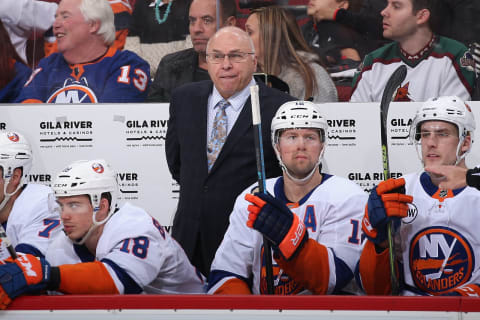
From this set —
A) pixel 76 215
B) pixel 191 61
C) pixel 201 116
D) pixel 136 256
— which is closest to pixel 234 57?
pixel 201 116

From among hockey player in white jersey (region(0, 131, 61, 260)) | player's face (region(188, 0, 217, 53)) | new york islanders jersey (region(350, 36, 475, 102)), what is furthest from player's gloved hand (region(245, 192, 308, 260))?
player's face (region(188, 0, 217, 53))

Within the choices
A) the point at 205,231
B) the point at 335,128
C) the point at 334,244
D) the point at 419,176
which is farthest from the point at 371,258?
the point at 335,128

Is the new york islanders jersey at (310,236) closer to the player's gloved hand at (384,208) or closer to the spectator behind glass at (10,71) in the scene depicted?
the player's gloved hand at (384,208)

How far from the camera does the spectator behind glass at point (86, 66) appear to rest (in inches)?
177

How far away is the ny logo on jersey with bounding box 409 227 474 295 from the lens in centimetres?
275

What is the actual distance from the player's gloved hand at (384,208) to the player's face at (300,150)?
38 cm

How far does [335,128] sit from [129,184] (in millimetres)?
1377

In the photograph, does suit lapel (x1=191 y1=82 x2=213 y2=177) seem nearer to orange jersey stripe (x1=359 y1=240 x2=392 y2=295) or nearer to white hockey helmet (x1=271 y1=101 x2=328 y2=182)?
white hockey helmet (x1=271 y1=101 x2=328 y2=182)

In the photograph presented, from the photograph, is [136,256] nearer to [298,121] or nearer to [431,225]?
[298,121]

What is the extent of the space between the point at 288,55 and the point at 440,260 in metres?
2.01

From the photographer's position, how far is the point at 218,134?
3584 mm

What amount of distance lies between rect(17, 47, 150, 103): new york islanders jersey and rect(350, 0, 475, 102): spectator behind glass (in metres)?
1.43

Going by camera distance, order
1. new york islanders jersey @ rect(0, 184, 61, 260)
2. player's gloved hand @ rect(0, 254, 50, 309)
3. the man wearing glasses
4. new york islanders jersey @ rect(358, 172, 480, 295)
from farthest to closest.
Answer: the man wearing glasses, new york islanders jersey @ rect(0, 184, 61, 260), new york islanders jersey @ rect(358, 172, 480, 295), player's gloved hand @ rect(0, 254, 50, 309)

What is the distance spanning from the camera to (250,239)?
2.99 m
